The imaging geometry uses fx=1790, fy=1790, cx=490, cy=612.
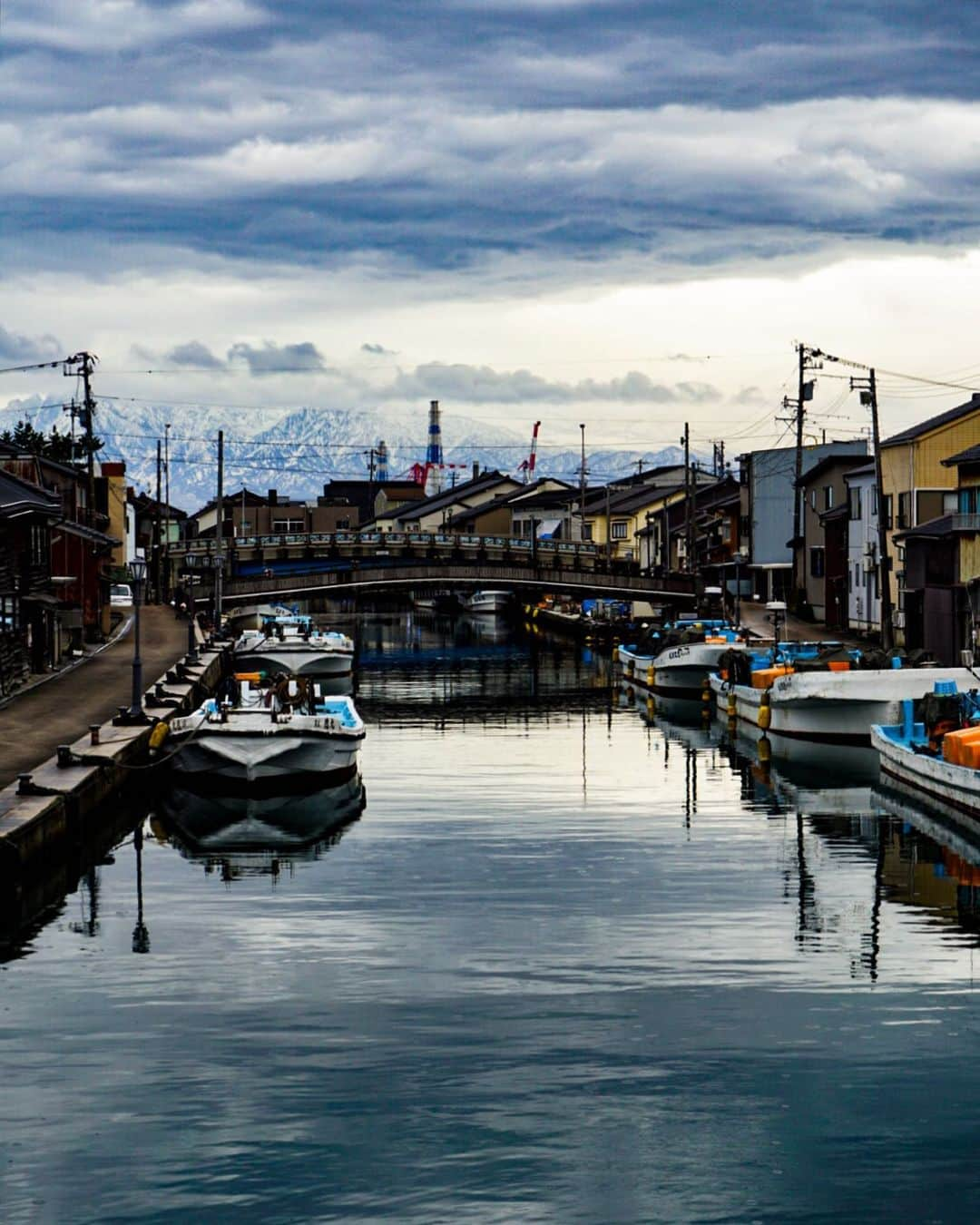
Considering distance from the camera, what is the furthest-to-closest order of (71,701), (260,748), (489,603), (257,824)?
(489,603)
(71,701)
(260,748)
(257,824)

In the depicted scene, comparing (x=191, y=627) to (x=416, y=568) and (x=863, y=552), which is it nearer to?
(x=863, y=552)

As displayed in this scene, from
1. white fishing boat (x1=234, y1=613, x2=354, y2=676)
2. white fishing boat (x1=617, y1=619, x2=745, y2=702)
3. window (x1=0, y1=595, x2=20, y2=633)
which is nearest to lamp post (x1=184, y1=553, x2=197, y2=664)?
white fishing boat (x1=234, y1=613, x2=354, y2=676)

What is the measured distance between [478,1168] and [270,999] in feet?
22.3

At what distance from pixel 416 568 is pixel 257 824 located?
72458 millimetres

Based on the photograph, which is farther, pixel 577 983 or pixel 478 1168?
pixel 577 983

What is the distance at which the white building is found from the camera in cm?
8781

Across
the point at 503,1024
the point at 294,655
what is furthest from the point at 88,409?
the point at 503,1024

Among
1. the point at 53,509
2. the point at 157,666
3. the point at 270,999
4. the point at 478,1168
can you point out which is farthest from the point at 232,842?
the point at 157,666

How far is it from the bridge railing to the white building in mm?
31814

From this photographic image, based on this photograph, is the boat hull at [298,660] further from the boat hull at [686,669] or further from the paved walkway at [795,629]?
the paved walkway at [795,629]

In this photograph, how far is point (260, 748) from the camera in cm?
4272

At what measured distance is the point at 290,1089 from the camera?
62.1 feet

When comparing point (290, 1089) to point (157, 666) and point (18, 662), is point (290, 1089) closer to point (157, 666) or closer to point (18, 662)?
point (18, 662)

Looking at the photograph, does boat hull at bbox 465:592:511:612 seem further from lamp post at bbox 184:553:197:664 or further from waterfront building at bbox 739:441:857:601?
waterfront building at bbox 739:441:857:601
